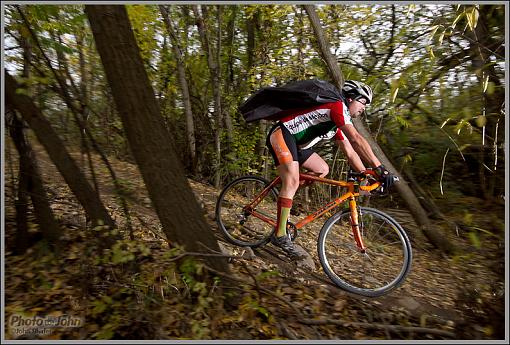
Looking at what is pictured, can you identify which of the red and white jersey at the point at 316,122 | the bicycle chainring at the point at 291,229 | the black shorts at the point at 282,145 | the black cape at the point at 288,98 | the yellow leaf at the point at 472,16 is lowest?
the bicycle chainring at the point at 291,229

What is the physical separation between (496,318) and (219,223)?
286cm

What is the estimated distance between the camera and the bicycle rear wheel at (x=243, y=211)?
418cm

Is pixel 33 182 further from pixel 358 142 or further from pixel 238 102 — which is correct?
pixel 238 102

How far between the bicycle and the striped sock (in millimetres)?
201

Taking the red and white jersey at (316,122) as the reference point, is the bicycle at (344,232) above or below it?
below

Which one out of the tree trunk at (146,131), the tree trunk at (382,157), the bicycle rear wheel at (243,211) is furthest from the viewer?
the tree trunk at (382,157)

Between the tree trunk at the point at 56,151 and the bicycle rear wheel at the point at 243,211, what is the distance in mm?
1543

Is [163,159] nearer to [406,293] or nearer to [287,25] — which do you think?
[406,293]

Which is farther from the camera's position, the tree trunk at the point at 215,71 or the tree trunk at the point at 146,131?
the tree trunk at the point at 215,71

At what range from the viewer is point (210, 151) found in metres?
7.23

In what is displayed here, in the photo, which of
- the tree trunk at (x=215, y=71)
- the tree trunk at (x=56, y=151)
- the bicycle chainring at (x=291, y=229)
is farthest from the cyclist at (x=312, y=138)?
the tree trunk at (x=215, y=71)

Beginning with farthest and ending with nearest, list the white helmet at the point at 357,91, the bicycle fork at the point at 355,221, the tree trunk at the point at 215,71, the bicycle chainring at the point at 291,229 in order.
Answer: the tree trunk at the point at 215,71 → the bicycle chainring at the point at 291,229 → the bicycle fork at the point at 355,221 → the white helmet at the point at 357,91

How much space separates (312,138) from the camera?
359cm

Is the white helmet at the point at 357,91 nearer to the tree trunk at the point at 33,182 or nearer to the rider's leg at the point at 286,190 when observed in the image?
the rider's leg at the point at 286,190
